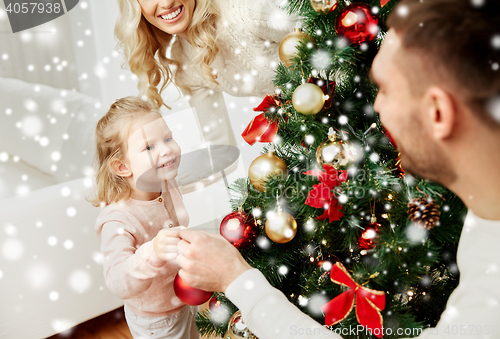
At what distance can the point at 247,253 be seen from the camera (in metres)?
0.78

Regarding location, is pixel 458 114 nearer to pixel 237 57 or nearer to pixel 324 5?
pixel 324 5

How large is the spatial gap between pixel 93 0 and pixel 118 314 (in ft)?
4.99

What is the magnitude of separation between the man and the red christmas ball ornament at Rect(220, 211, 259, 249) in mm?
263

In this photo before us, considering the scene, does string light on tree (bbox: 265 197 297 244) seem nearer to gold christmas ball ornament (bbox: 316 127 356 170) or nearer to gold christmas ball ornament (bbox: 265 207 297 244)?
gold christmas ball ornament (bbox: 265 207 297 244)

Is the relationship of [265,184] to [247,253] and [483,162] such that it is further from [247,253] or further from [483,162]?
[483,162]

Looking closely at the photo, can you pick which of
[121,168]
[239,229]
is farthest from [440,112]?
[121,168]

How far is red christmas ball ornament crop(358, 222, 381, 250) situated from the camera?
1.98ft

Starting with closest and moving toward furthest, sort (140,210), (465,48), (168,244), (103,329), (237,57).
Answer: (465,48), (168,244), (140,210), (237,57), (103,329)

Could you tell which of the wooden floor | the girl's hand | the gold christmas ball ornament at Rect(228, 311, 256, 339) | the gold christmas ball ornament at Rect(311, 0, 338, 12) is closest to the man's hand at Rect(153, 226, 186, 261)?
the girl's hand

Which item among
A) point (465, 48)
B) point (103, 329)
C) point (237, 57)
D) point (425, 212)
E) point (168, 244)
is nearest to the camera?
point (465, 48)

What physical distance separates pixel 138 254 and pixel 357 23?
0.62 metres

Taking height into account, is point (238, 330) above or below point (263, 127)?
below

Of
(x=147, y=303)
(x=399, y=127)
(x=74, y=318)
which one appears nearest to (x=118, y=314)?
(x=74, y=318)

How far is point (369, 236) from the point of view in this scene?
2.00 ft
